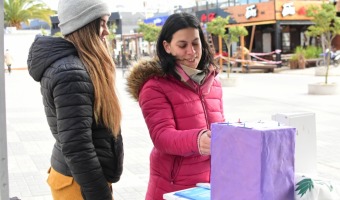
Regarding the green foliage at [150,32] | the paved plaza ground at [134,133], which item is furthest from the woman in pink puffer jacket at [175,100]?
the green foliage at [150,32]

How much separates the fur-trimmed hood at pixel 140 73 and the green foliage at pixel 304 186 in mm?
902

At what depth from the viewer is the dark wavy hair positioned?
7.06ft

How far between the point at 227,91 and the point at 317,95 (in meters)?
3.24

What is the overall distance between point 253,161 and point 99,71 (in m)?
0.85

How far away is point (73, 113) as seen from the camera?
1874 mm

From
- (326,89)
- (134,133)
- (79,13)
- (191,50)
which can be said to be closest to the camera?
(79,13)

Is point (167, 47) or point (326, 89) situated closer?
point (167, 47)

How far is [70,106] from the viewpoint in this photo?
1.87 meters

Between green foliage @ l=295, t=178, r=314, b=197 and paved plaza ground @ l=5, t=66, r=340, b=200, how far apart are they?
1.12 meters

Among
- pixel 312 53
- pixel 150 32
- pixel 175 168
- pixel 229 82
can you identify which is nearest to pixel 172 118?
pixel 175 168

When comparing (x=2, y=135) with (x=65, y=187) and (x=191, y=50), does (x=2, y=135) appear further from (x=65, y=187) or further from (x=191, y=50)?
(x=191, y=50)

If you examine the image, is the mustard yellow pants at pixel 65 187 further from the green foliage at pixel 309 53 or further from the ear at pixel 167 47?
the green foliage at pixel 309 53

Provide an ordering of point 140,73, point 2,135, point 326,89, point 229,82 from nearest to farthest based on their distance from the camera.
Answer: point 2,135 → point 140,73 → point 326,89 → point 229,82

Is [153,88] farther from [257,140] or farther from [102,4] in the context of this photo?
[257,140]
